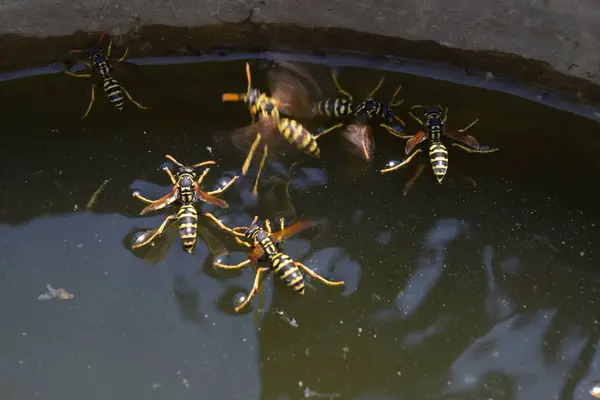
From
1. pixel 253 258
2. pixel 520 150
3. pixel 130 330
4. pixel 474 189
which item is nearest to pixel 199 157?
pixel 253 258

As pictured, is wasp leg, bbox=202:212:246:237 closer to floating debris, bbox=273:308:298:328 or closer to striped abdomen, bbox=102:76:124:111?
floating debris, bbox=273:308:298:328

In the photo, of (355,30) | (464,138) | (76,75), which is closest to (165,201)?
(76,75)

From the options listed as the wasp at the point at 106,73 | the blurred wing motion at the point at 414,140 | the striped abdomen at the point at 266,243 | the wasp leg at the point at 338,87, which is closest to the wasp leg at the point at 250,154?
the striped abdomen at the point at 266,243

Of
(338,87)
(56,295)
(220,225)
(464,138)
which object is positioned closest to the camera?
(56,295)

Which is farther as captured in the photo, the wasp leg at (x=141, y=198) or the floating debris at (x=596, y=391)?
the wasp leg at (x=141, y=198)

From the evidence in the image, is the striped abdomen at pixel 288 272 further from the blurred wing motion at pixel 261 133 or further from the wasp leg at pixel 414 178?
the wasp leg at pixel 414 178

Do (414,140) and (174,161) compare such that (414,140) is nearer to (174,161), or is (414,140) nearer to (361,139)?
(361,139)
